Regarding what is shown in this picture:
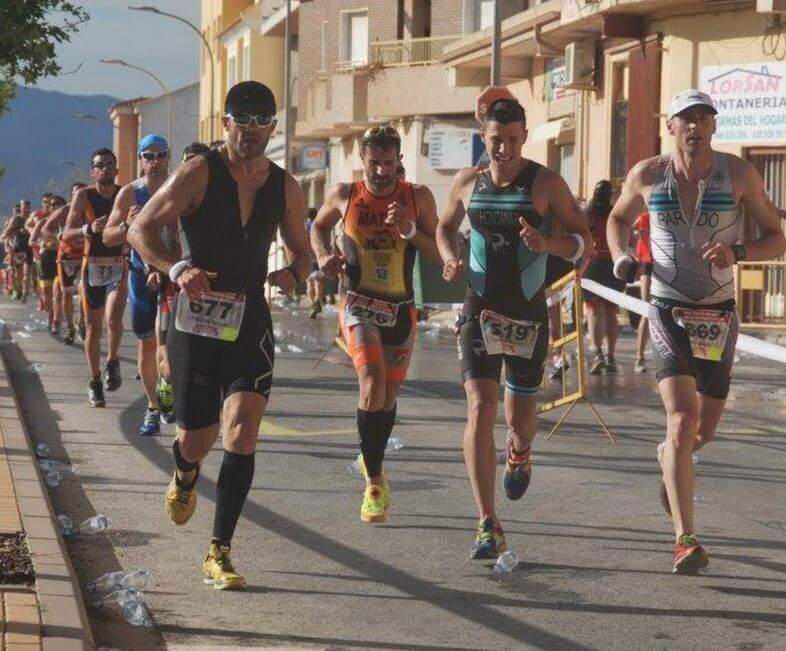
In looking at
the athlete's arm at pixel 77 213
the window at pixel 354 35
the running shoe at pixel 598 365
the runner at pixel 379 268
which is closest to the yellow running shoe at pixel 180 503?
the runner at pixel 379 268

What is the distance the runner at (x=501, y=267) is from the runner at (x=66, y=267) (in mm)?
10480

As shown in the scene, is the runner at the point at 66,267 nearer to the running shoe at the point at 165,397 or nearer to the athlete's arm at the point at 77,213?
the athlete's arm at the point at 77,213

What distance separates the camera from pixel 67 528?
27.5 ft

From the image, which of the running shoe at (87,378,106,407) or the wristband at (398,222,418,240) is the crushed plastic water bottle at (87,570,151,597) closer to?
the wristband at (398,222,418,240)

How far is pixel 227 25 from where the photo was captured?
78.8m

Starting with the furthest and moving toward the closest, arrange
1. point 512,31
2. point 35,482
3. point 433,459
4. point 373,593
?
point 512,31 < point 433,459 < point 35,482 < point 373,593

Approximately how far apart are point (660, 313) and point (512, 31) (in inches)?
1066

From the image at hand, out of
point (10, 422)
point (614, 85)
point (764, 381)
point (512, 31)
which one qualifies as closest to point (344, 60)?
point (512, 31)

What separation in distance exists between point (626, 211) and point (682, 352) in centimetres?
67

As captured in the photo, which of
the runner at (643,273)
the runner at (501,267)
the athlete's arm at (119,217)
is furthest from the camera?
the runner at (643,273)

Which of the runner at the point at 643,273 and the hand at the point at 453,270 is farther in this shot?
the runner at the point at 643,273

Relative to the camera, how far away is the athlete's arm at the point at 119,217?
11.8 m

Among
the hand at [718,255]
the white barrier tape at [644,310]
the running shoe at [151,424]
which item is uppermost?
the hand at [718,255]

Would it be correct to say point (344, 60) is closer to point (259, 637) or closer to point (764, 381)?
point (764, 381)
